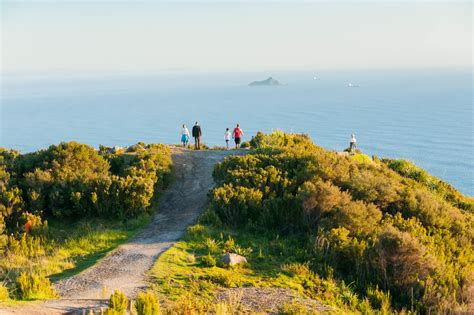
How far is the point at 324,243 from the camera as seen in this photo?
12805 mm

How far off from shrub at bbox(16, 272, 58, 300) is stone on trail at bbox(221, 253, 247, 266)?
13.5 ft

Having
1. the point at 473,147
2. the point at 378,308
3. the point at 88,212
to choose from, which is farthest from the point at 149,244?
the point at 473,147

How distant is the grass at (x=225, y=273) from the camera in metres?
9.73

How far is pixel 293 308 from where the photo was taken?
9102mm

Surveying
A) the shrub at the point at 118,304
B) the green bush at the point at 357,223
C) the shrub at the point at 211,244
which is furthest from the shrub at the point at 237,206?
the shrub at the point at 118,304

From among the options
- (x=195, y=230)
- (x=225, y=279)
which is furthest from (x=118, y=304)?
(x=195, y=230)

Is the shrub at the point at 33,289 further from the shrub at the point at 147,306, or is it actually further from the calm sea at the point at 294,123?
the calm sea at the point at 294,123

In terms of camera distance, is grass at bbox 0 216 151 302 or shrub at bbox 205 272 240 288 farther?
grass at bbox 0 216 151 302

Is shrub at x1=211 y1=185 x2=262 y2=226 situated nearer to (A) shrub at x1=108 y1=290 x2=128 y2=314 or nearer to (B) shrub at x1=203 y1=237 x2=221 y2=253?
(B) shrub at x1=203 y1=237 x2=221 y2=253

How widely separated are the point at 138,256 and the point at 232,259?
2577 mm

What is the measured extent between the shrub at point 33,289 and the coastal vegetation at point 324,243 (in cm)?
231

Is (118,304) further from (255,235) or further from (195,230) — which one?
(255,235)

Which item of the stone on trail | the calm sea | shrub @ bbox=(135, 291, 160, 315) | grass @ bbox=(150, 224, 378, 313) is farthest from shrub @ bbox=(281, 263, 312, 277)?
the calm sea

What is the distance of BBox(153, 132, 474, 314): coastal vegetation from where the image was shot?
10.4 m
